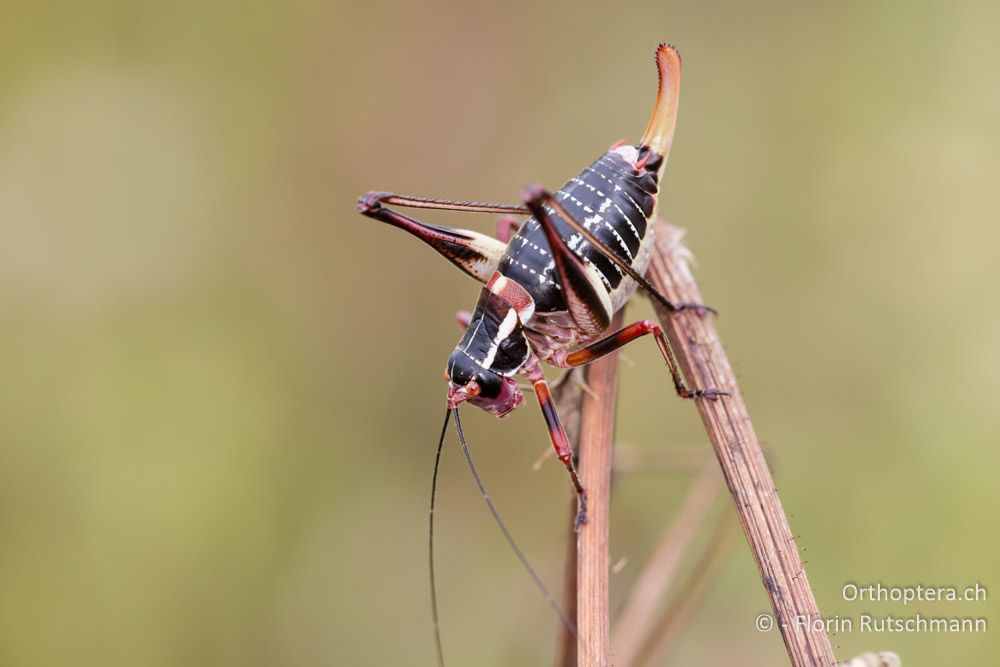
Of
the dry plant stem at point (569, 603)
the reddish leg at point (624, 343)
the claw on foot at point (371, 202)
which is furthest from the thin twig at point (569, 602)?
the claw on foot at point (371, 202)

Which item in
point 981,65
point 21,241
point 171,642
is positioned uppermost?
point 981,65

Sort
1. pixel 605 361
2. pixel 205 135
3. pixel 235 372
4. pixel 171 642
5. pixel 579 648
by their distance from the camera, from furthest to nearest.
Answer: pixel 205 135, pixel 235 372, pixel 171 642, pixel 605 361, pixel 579 648

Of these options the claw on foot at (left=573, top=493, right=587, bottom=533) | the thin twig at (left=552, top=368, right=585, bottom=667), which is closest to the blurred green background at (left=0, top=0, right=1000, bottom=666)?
the thin twig at (left=552, top=368, right=585, bottom=667)

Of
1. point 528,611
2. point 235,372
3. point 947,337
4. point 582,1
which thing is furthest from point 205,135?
point 947,337

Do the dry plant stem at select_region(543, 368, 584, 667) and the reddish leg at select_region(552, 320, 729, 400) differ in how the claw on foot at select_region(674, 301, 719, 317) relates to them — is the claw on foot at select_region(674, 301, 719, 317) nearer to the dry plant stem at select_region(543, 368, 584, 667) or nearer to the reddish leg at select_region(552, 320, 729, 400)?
the reddish leg at select_region(552, 320, 729, 400)

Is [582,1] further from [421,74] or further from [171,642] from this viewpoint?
[171,642]

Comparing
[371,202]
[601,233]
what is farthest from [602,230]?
[371,202]
